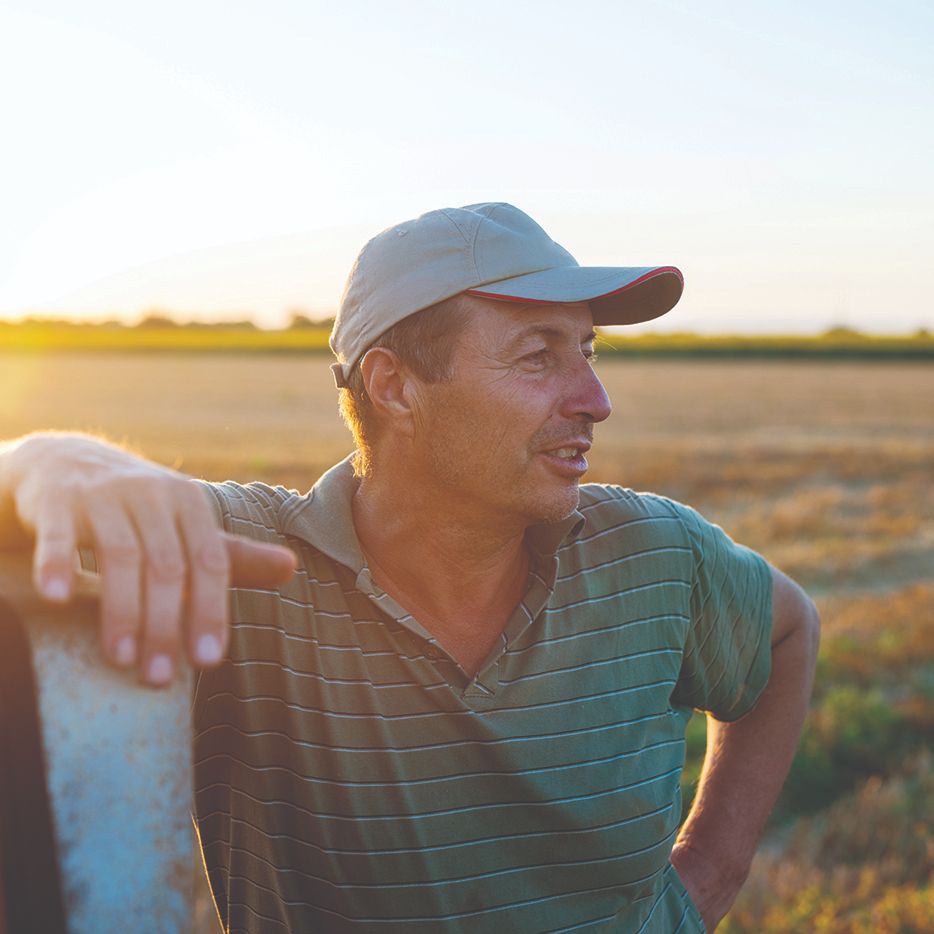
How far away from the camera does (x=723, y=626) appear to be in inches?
97.3

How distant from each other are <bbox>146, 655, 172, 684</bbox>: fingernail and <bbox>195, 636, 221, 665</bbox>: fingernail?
36 mm

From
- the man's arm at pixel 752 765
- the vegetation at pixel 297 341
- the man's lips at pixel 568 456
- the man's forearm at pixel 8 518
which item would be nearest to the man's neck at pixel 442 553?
the man's lips at pixel 568 456

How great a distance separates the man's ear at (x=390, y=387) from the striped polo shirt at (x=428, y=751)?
269 millimetres

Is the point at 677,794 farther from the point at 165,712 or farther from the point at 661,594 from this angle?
the point at 165,712

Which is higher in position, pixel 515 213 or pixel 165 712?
pixel 515 213

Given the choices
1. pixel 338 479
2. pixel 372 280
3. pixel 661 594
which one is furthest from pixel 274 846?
pixel 372 280

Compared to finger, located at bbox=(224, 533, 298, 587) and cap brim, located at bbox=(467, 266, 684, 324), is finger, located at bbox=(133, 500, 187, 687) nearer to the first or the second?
finger, located at bbox=(224, 533, 298, 587)

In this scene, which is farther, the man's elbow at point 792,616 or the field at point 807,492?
the field at point 807,492

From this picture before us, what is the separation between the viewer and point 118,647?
2.97ft

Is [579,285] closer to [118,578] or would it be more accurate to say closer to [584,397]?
[584,397]

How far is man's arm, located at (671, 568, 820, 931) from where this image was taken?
2.68 m

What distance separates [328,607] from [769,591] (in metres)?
1.11

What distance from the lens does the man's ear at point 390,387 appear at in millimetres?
2457

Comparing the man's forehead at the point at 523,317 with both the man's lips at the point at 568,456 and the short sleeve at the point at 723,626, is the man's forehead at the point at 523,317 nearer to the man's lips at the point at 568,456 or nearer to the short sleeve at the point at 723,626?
the man's lips at the point at 568,456
